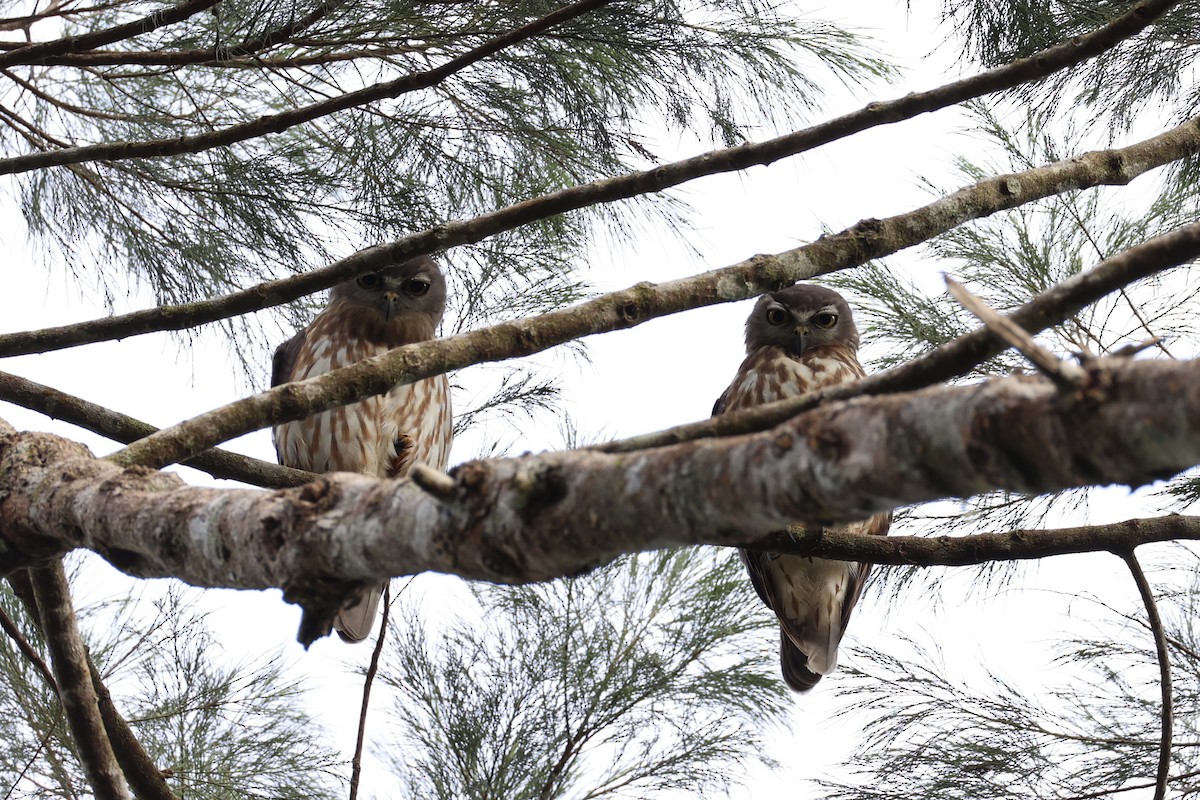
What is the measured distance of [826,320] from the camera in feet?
15.0

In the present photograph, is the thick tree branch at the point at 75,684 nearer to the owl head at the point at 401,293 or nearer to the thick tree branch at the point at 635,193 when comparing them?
the thick tree branch at the point at 635,193

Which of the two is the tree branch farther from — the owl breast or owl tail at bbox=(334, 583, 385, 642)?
owl tail at bbox=(334, 583, 385, 642)

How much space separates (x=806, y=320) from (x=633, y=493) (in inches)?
136

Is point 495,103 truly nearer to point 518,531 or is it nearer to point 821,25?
point 821,25

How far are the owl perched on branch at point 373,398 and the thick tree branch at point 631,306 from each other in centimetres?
170

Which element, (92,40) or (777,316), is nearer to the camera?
(92,40)

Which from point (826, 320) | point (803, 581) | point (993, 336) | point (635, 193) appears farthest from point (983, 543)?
point (826, 320)

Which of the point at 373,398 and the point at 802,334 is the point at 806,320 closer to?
the point at 802,334

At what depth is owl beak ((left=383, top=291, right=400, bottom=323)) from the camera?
421cm

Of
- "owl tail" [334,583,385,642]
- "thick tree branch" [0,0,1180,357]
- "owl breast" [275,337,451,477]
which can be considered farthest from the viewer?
"owl tail" [334,583,385,642]

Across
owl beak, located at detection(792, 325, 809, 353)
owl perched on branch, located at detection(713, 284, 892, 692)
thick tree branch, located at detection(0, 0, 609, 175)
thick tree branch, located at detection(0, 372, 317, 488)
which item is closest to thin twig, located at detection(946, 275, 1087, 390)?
thick tree branch, located at detection(0, 372, 317, 488)

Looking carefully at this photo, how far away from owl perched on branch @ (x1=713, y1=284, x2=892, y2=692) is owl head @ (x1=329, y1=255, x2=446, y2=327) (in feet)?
3.54

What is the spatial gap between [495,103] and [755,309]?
1.46 metres

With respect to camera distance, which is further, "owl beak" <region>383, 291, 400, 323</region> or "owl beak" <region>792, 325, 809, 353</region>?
"owl beak" <region>792, 325, 809, 353</region>
